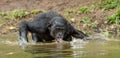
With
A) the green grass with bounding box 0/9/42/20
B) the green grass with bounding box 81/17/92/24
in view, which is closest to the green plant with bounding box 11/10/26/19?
the green grass with bounding box 0/9/42/20

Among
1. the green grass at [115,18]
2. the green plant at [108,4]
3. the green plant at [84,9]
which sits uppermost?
the green plant at [108,4]

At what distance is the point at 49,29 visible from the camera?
35.6 ft

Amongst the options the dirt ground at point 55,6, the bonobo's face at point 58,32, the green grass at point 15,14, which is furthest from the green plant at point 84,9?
the bonobo's face at point 58,32

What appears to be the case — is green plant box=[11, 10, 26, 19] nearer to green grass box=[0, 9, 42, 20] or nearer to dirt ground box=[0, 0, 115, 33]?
green grass box=[0, 9, 42, 20]

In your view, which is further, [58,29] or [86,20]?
[86,20]

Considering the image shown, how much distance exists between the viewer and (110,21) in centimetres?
1460

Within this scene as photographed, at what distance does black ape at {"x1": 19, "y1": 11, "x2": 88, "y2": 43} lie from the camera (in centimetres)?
1048

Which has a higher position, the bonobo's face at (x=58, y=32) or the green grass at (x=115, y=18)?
the green grass at (x=115, y=18)

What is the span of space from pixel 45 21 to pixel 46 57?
143 inches

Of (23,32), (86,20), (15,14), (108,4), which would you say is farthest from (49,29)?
(15,14)

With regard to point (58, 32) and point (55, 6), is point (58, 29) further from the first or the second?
point (55, 6)

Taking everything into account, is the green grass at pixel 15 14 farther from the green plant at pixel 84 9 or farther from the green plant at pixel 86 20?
the green plant at pixel 86 20

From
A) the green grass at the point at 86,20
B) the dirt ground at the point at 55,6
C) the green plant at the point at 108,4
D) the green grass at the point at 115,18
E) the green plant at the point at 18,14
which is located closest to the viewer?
the green grass at the point at 115,18

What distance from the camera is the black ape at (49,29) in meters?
10.5
